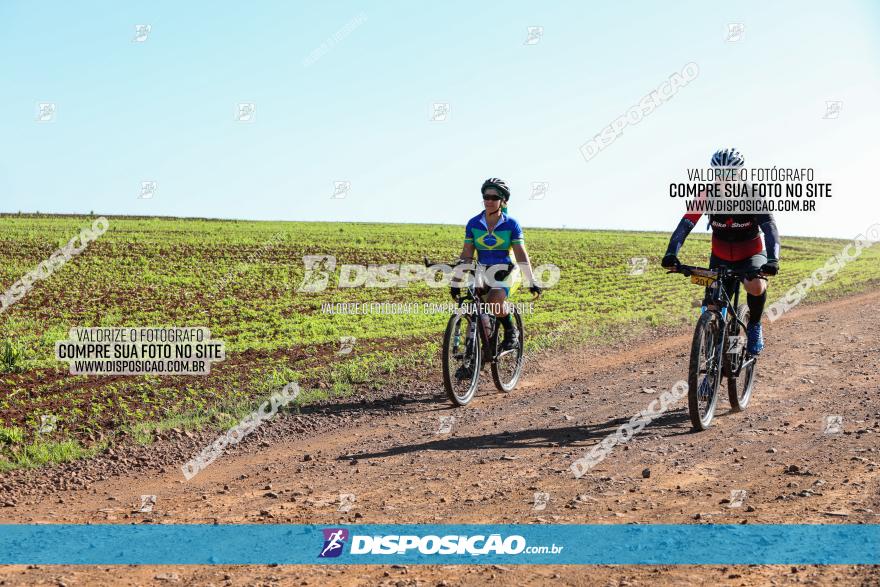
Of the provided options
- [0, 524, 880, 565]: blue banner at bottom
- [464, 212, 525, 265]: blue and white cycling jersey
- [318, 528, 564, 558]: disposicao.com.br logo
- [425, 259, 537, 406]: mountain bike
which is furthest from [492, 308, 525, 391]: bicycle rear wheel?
[318, 528, 564, 558]: disposicao.com.br logo

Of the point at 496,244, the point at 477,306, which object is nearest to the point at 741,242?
the point at 496,244

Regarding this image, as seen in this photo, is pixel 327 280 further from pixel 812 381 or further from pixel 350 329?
pixel 812 381

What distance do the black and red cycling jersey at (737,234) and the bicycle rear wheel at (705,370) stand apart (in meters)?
0.92

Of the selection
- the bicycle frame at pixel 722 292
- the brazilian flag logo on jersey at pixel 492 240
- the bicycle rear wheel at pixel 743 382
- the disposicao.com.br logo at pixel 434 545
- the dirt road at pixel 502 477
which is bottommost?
the disposicao.com.br logo at pixel 434 545

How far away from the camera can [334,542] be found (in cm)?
518

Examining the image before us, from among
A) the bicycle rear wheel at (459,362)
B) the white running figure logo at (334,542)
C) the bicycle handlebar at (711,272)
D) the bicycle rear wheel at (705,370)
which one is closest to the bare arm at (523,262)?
the bicycle rear wheel at (459,362)

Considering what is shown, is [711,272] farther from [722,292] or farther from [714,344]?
[714,344]

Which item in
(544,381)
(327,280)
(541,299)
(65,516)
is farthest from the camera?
(327,280)

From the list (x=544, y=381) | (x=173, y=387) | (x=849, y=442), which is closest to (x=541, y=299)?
(x=544, y=381)

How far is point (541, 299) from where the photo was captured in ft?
78.1

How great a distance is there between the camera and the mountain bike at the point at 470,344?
375 inches

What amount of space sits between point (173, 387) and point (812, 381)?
8813mm

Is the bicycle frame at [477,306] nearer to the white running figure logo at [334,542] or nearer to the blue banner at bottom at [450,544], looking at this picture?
the blue banner at bottom at [450,544]

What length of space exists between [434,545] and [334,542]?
2.25ft
